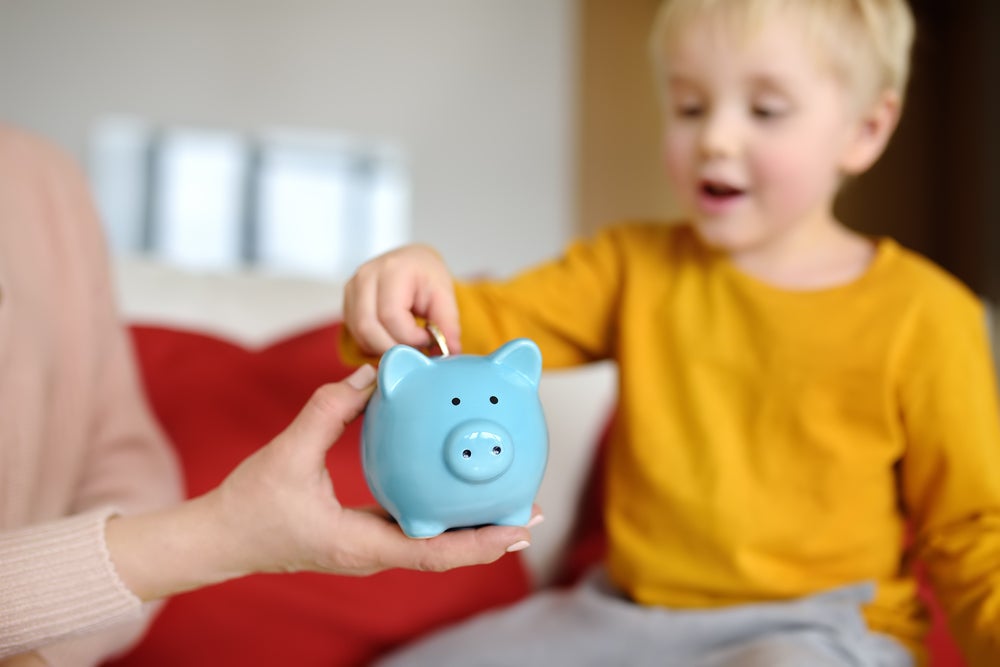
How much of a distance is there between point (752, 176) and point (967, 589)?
0.38 metres

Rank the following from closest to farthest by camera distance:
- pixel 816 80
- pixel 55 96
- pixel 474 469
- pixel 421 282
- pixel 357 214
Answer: pixel 474 469 → pixel 421 282 → pixel 816 80 → pixel 55 96 → pixel 357 214

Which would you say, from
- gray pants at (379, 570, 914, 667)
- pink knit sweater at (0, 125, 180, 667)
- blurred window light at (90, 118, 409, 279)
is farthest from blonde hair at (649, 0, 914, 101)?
blurred window light at (90, 118, 409, 279)

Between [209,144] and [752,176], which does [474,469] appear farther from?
[209,144]

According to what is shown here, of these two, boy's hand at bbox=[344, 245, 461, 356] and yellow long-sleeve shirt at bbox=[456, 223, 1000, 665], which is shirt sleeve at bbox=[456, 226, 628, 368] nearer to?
yellow long-sleeve shirt at bbox=[456, 223, 1000, 665]

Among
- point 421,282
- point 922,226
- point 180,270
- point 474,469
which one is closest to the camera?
point 474,469

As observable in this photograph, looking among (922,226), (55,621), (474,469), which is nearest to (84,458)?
(55,621)

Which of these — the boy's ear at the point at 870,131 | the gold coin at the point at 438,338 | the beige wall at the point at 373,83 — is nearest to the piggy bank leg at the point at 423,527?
the gold coin at the point at 438,338

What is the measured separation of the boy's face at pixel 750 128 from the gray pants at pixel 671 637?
33 cm

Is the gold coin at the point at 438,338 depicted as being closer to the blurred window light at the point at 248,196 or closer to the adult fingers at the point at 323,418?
the adult fingers at the point at 323,418

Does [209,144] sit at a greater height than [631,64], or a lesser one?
lesser

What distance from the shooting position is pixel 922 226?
10.7 feet

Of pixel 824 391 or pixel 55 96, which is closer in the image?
pixel 824 391

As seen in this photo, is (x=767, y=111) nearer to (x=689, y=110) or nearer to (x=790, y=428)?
(x=689, y=110)

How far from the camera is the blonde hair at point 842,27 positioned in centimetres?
77
